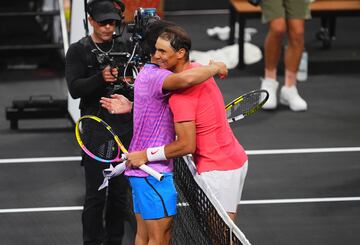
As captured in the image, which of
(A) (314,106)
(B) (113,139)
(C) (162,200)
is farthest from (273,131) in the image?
(C) (162,200)

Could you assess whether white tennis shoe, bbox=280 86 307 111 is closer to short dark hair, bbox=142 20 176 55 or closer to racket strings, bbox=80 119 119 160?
racket strings, bbox=80 119 119 160

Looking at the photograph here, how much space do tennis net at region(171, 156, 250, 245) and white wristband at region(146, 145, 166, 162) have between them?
0.85 ft

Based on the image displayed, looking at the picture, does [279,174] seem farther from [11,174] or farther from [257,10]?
[257,10]

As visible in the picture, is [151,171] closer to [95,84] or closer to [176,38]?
[176,38]

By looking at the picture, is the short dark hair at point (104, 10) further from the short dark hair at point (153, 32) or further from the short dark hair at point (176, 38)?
the short dark hair at point (176, 38)

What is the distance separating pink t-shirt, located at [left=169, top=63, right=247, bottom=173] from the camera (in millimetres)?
5133

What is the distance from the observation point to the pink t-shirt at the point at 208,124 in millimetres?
5133

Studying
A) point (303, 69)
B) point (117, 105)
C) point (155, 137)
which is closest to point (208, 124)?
point (155, 137)

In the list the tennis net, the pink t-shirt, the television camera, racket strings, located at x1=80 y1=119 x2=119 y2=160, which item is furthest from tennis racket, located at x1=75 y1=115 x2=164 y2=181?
the pink t-shirt

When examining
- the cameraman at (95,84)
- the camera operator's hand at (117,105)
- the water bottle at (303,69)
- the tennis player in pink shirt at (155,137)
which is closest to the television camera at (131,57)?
the cameraman at (95,84)

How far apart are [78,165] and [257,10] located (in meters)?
4.19

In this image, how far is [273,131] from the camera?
9.66m

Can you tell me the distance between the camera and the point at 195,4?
15.9m

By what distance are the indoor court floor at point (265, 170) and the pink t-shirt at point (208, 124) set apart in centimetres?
170
